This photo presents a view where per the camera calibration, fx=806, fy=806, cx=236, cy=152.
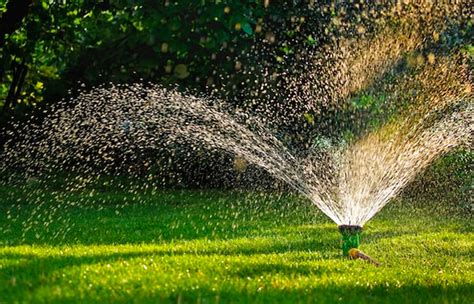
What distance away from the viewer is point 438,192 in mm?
12312

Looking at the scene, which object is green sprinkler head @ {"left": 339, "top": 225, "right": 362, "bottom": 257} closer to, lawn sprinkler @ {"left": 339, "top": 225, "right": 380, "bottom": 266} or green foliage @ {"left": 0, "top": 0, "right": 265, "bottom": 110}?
lawn sprinkler @ {"left": 339, "top": 225, "right": 380, "bottom": 266}

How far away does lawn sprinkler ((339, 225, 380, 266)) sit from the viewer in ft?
20.2

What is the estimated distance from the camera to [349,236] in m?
6.30

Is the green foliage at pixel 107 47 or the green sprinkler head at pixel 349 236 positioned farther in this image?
the green foliage at pixel 107 47

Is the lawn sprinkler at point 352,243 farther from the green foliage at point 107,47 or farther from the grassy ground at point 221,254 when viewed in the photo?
the green foliage at point 107,47

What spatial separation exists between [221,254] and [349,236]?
1.03 metres

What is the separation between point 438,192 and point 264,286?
808 centimetres

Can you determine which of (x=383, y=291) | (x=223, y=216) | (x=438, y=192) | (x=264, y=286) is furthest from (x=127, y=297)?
(x=438, y=192)

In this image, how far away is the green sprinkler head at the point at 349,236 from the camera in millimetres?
6160

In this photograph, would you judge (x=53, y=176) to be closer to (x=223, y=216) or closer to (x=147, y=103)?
(x=147, y=103)

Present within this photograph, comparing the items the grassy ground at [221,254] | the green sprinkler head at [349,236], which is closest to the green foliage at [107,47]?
the grassy ground at [221,254]

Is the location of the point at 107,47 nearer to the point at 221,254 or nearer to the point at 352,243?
the point at 221,254

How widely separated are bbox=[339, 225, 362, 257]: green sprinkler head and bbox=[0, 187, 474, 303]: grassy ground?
120 millimetres

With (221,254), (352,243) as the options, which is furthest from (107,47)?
(352,243)
